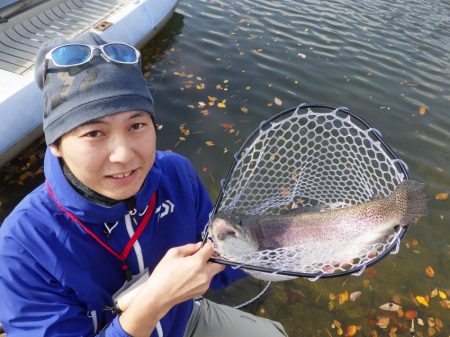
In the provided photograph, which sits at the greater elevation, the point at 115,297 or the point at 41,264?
the point at 41,264

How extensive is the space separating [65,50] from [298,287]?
4784 mm

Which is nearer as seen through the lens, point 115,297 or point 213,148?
point 115,297

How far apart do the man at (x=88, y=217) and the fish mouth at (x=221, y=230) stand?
487 millimetres

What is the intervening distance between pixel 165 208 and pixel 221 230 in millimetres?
478

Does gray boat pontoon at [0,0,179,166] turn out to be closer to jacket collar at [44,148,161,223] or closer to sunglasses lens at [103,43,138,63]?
jacket collar at [44,148,161,223]

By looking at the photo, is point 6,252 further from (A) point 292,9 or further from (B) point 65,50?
(A) point 292,9

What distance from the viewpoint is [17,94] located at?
6379 mm

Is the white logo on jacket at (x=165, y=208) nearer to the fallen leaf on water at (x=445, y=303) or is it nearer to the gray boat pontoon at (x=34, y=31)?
the gray boat pontoon at (x=34, y=31)

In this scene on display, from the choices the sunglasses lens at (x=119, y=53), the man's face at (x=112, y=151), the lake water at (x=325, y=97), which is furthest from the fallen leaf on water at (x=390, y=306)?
the sunglasses lens at (x=119, y=53)

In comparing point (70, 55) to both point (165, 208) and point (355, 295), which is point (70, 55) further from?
point (355, 295)

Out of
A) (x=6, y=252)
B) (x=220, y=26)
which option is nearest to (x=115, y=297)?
(x=6, y=252)

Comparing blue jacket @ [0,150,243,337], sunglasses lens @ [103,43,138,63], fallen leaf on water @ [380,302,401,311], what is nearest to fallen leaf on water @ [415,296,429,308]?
fallen leaf on water @ [380,302,401,311]

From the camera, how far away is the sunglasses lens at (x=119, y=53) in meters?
2.26

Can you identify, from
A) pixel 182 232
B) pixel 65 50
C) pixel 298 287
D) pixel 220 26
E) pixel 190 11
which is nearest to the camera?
pixel 65 50
